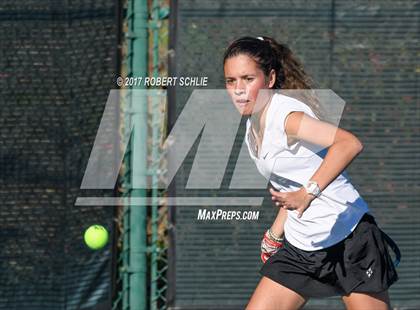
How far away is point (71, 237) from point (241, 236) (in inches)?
36.4

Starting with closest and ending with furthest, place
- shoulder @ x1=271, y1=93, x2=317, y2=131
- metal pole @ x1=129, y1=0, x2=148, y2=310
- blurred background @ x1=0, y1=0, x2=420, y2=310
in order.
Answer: shoulder @ x1=271, y1=93, x2=317, y2=131
blurred background @ x1=0, y1=0, x2=420, y2=310
metal pole @ x1=129, y1=0, x2=148, y2=310

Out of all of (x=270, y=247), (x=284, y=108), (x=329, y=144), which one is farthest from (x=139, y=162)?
(x=329, y=144)

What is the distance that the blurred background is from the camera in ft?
18.0

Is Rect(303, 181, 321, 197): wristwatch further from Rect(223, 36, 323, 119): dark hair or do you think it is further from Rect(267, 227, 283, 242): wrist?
Rect(267, 227, 283, 242): wrist

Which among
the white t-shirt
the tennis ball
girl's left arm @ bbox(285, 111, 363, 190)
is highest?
girl's left arm @ bbox(285, 111, 363, 190)

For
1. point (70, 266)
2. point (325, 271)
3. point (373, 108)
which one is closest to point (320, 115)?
point (325, 271)

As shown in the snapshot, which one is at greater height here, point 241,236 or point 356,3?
point 356,3

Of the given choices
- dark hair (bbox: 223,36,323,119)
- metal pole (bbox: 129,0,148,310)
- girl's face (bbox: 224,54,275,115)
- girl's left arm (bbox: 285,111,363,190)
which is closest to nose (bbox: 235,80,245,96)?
girl's face (bbox: 224,54,275,115)

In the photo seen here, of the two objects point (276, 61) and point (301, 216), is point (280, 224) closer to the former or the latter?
point (301, 216)

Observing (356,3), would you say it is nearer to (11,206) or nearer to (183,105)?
(183,105)

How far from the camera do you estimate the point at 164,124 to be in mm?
5676

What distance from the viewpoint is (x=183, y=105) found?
5.59m

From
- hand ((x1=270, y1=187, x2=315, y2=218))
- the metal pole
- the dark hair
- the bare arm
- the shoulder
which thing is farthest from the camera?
the metal pole

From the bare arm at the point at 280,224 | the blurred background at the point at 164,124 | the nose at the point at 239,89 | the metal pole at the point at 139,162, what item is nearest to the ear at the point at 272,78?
the nose at the point at 239,89
